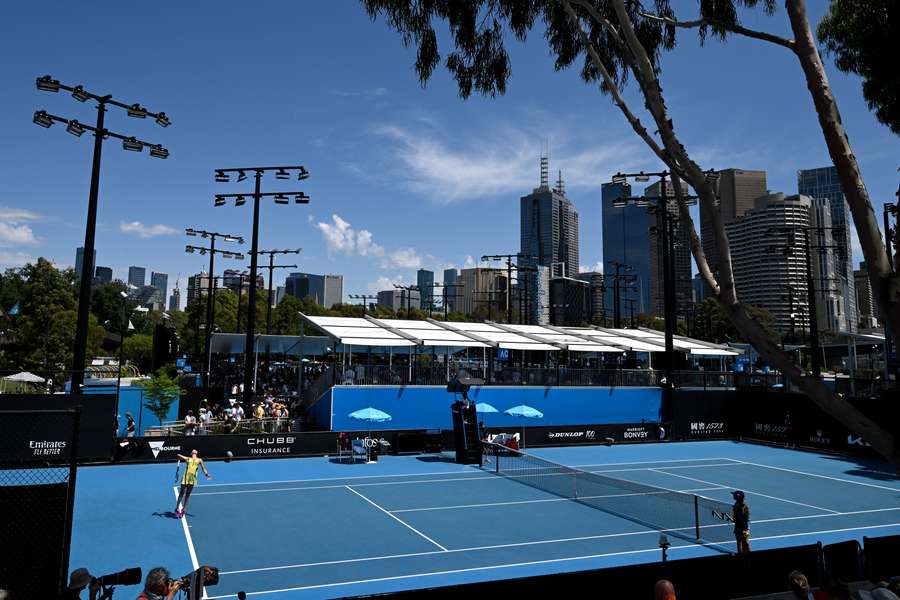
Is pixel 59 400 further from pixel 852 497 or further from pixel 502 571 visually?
A: pixel 852 497

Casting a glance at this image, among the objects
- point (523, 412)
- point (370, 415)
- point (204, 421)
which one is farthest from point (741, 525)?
point (204, 421)

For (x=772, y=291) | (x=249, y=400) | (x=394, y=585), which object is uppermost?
(x=772, y=291)

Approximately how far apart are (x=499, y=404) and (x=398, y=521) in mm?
17093

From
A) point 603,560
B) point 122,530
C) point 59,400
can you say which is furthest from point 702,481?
point 59,400

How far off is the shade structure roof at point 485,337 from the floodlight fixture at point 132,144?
43.5 ft

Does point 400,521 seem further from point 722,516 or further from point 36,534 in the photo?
point 36,534

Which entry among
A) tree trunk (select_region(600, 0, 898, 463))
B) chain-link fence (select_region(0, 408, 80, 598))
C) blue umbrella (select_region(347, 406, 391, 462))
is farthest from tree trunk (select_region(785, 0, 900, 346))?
blue umbrella (select_region(347, 406, 391, 462))

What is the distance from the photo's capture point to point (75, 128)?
18.8 metres

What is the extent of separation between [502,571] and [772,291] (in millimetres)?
151042

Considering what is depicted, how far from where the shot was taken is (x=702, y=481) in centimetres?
2311

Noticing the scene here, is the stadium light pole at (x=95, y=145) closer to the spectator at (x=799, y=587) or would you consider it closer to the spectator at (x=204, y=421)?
the spectator at (x=204, y=421)

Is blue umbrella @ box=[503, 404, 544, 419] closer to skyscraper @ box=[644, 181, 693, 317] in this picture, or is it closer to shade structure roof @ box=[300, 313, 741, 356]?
shade structure roof @ box=[300, 313, 741, 356]

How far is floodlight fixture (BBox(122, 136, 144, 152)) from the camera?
19656 mm

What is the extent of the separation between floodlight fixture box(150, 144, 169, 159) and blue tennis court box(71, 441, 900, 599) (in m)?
10.7
